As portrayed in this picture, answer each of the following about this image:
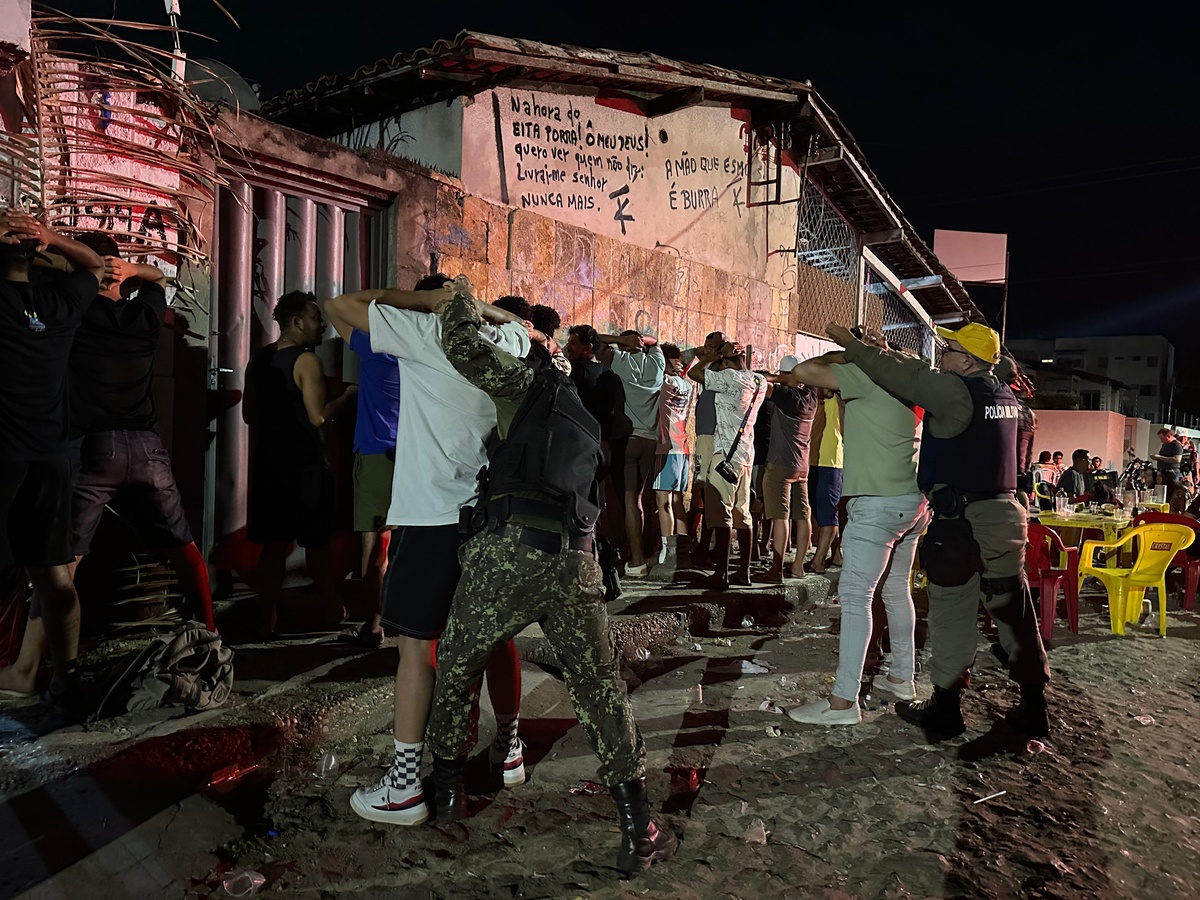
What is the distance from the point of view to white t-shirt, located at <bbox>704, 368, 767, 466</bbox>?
673 centimetres

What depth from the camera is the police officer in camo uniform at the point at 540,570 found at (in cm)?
256

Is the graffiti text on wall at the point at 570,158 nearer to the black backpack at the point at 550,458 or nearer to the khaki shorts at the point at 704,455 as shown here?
the khaki shorts at the point at 704,455

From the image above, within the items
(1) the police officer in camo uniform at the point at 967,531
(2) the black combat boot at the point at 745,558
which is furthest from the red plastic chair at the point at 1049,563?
(1) the police officer in camo uniform at the point at 967,531

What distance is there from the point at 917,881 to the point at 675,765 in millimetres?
1142

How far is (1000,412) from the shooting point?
13.1 feet

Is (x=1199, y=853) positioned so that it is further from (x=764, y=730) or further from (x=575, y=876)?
(x=575, y=876)

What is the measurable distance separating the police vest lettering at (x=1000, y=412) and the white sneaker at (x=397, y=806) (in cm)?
316

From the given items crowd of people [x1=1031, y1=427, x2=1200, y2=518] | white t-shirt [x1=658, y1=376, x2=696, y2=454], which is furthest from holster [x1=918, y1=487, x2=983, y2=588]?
crowd of people [x1=1031, y1=427, x2=1200, y2=518]

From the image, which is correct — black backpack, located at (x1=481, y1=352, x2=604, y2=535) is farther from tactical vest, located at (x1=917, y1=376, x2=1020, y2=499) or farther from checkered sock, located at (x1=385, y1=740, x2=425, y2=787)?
tactical vest, located at (x1=917, y1=376, x2=1020, y2=499)

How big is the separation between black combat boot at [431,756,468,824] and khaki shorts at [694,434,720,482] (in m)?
4.32

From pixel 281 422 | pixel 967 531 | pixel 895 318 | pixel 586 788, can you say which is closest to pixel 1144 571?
pixel 967 531

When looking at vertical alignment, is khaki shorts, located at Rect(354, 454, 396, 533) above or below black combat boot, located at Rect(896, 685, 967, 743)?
above

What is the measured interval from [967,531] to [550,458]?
2.45 m

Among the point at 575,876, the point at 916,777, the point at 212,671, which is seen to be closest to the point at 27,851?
the point at 212,671
